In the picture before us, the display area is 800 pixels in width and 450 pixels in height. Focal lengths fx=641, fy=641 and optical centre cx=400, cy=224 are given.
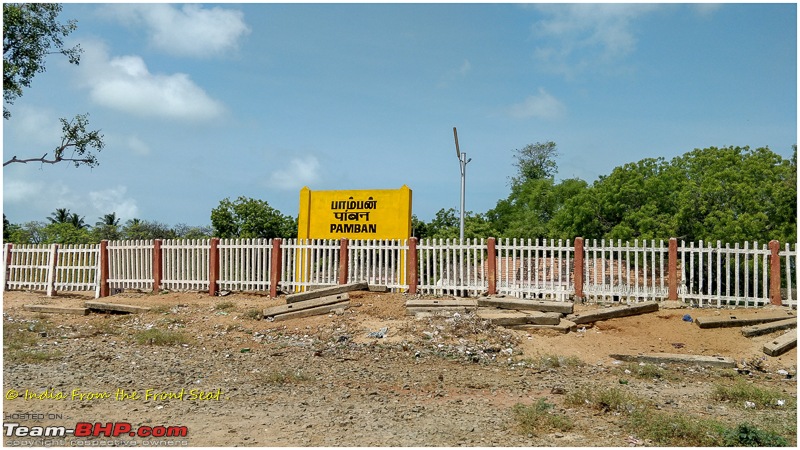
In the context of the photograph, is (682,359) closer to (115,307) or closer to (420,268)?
(420,268)

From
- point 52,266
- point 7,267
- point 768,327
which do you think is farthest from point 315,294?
point 7,267

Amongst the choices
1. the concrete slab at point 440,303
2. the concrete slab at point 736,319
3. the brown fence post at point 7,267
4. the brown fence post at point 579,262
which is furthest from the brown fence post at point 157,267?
the concrete slab at point 736,319

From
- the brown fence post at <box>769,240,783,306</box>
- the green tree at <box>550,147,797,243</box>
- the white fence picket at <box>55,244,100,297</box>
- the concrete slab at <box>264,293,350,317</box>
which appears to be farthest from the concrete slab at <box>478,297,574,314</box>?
the white fence picket at <box>55,244,100,297</box>

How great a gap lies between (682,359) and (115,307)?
13097mm

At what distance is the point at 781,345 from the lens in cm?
1104

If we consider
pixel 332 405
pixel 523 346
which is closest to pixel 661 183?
pixel 523 346

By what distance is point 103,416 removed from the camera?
22.0 ft

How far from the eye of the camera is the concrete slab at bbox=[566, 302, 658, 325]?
42.5ft

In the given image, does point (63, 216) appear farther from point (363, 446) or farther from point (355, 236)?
point (363, 446)

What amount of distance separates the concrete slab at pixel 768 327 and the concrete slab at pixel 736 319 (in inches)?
8.4

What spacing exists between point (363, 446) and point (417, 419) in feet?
3.38

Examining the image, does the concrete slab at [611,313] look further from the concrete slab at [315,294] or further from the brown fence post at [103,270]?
the brown fence post at [103,270]

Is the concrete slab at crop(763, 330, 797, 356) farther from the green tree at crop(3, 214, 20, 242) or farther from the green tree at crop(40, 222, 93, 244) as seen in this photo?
the green tree at crop(3, 214, 20, 242)

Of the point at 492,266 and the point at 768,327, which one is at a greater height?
the point at 492,266
